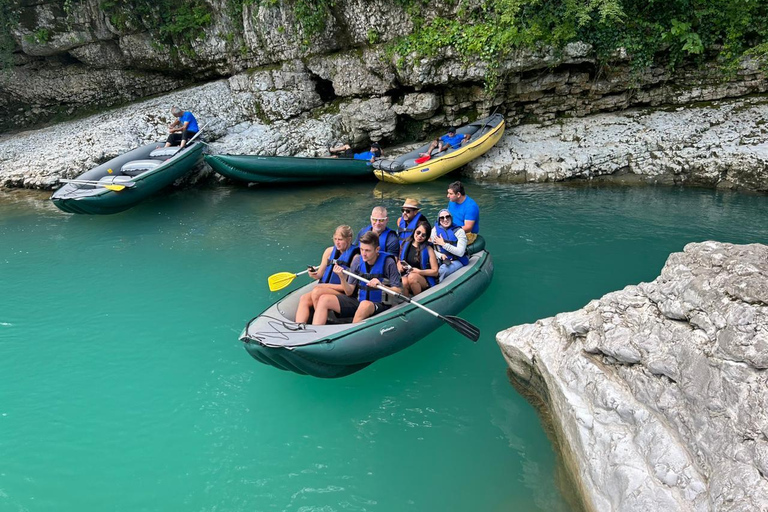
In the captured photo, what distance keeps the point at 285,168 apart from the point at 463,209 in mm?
5942

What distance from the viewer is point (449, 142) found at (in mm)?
11789

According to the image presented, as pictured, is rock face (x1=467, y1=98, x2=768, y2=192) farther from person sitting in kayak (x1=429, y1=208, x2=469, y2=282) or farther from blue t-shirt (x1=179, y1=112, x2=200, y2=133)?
blue t-shirt (x1=179, y1=112, x2=200, y2=133)

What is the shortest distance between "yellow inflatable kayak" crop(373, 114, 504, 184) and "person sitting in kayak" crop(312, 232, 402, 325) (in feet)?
21.4

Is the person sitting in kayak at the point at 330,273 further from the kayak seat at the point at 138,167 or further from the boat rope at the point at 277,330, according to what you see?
the kayak seat at the point at 138,167

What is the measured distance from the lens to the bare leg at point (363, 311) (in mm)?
5043

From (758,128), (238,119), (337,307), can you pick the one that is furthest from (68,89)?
(758,128)

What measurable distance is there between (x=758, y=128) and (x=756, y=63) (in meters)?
1.47

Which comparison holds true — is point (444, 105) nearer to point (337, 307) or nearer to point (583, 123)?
point (583, 123)

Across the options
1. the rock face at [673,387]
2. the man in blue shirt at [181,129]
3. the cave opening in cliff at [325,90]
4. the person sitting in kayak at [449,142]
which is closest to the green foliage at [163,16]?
the cave opening in cliff at [325,90]

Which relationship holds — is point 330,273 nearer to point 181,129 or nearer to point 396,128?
point 181,129

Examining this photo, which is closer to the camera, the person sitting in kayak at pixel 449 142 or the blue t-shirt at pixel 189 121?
the blue t-shirt at pixel 189 121

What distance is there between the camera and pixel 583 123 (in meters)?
12.1

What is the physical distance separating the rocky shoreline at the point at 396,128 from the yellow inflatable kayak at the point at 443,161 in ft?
2.18

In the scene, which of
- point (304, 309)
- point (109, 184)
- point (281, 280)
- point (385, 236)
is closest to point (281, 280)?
point (281, 280)
